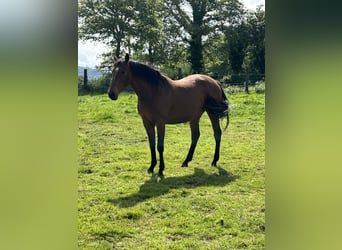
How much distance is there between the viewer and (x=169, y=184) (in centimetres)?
144

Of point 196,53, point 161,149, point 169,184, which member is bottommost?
point 169,184

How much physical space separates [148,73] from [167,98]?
12 cm

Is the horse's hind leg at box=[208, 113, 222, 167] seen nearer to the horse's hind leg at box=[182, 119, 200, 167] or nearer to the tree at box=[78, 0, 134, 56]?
the horse's hind leg at box=[182, 119, 200, 167]

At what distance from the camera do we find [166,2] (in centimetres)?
142

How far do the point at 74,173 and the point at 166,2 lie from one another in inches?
27.1

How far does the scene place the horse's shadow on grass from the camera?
1432 millimetres

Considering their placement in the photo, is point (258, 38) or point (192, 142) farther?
point (192, 142)

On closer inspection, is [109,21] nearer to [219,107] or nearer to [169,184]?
[219,107]

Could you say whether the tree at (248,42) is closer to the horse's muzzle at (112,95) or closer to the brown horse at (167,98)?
the brown horse at (167,98)

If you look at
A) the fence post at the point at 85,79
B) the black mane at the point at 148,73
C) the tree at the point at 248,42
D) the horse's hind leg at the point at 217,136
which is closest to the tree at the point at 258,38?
the tree at the point at 248,42

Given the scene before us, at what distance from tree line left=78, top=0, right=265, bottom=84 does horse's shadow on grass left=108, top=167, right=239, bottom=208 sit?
1.15ft

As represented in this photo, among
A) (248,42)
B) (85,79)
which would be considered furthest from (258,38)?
(85,79)
